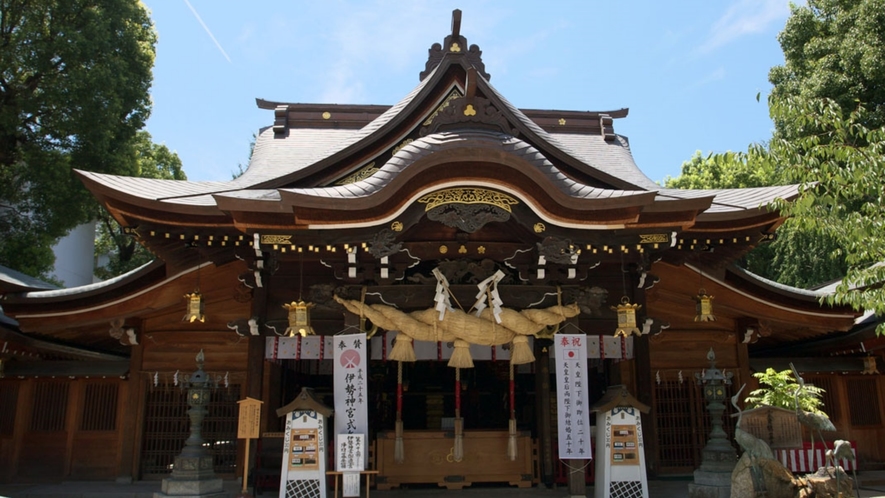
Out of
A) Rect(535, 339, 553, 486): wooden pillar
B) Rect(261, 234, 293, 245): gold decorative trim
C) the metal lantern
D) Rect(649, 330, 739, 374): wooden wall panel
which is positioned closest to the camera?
Rect(261, 234, 293, 245): gold decorative trim

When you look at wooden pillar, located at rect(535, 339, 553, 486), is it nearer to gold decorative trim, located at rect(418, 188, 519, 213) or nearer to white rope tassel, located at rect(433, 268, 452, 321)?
white rope tassel, located at rect(433, 268, 452, 321)

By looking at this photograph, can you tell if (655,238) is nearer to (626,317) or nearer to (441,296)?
(626,317)

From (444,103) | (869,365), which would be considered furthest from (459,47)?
(869,365)

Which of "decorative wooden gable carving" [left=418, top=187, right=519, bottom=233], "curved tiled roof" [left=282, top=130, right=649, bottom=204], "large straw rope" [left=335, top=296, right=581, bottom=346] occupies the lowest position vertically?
"large straw rope" [left=335, top=296, right=581, bottom=346]

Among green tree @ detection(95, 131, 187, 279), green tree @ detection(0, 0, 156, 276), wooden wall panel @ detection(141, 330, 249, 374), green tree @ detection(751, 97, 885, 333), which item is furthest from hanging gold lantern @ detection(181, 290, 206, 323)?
green tree @ detection(95, 131, 187, 279)

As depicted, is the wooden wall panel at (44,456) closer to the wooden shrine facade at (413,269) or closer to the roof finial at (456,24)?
the wooden shrine facade at (413,269)

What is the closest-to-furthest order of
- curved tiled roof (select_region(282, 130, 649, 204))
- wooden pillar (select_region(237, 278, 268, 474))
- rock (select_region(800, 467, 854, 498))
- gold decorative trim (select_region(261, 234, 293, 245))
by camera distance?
rock (select_region(800, 467, 854, 498))
curved tiled roof (select_region(282, 130, 649, 204))
gold decorative trim (select_region(261, 234, 293, 245))
wooden pillar (select_region(237, 278, 268, 474))

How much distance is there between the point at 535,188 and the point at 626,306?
2160 mm

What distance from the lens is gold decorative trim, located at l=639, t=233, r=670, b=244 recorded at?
8.62 m

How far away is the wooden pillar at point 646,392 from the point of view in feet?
32.9

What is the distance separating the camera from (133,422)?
10.6 m

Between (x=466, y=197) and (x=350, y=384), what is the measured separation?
9.55 feet

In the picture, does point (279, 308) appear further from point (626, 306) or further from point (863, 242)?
point (863, 242)

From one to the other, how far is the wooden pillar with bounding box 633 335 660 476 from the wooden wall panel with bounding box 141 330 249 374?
6.31 m
